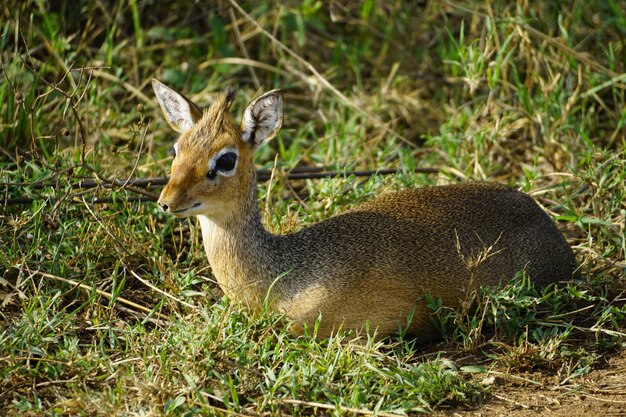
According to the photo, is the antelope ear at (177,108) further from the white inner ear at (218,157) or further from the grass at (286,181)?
the white inner ear at (218,157)

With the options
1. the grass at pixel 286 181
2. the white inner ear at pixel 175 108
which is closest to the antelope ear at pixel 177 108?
the white inner ear at pixel 175 108

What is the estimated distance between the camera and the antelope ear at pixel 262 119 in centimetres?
434

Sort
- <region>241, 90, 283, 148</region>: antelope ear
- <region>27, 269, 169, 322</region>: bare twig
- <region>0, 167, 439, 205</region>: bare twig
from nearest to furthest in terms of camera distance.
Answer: <region>241, 90, 283, 148</region>: antelope ear
<region>27, 269, 169, 322</region>: bare twig
<region>0, 167, 439, 205</region>: bare twig

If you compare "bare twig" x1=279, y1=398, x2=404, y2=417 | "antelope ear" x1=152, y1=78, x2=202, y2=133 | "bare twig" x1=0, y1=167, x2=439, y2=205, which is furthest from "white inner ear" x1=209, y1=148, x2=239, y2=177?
"bare twig" x1=279, y1=398, x2=404, y2=417

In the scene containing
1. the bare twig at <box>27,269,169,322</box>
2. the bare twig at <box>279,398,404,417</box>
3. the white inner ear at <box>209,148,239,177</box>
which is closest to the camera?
the bare twig at <box>279,398,404,417</box>

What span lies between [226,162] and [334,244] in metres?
0.66

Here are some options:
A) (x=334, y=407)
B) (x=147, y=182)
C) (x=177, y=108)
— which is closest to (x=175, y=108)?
(x=177, y=108)

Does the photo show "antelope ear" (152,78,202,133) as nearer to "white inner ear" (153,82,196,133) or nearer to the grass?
"white inner ear" (153,82,196,133)

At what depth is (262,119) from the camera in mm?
4402

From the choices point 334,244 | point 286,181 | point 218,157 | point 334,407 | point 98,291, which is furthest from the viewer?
point 286,181

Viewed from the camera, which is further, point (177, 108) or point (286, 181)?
point (286, 181)

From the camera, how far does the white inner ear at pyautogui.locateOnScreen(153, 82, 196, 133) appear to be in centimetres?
444

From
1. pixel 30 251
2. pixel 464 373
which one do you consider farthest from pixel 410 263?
pixel 30 251

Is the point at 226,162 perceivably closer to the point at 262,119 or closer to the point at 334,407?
the point at 262,119
